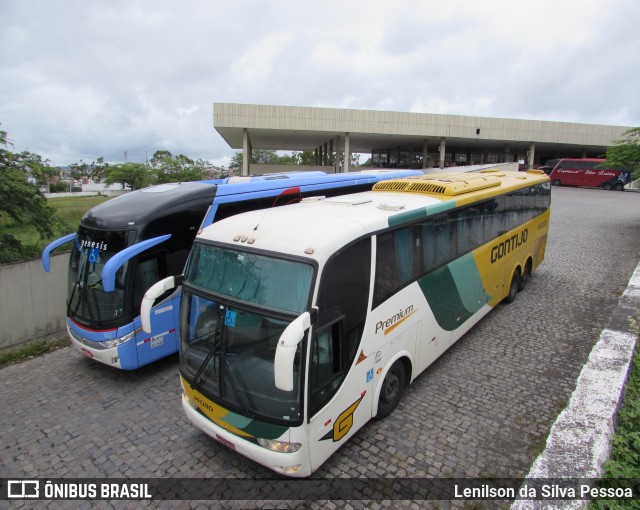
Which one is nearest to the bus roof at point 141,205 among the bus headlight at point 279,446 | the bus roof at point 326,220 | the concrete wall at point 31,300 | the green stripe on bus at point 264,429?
the bus roof at point 326,220

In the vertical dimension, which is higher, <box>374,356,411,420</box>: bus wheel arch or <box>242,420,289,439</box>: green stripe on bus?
<box>242,420,289,439</box>: green stripe on bus

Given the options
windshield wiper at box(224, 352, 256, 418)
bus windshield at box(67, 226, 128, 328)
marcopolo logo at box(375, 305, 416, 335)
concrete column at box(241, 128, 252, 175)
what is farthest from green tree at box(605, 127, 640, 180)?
concrete column at box(241, 128, 252, 175)

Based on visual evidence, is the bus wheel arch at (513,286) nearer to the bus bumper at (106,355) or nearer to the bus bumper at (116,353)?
the bus bumper at (116,353)

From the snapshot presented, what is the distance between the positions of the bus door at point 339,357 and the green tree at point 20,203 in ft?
27.3

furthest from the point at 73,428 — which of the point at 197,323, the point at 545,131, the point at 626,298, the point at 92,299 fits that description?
the point at 545,131

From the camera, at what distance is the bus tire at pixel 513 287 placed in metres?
8.61

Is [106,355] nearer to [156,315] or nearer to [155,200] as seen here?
[156,315]

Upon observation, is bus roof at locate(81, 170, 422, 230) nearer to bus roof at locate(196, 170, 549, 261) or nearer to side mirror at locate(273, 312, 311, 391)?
bus roof at locate(196, 170, 549, 261)

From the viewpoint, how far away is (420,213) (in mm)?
5379

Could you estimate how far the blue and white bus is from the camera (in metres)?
5.82

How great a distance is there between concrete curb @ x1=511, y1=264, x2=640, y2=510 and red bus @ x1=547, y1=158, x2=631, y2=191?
34621mm

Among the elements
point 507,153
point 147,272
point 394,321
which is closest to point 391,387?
point 394,321

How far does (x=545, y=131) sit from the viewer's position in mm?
36750

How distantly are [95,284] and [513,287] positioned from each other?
26.6ft
